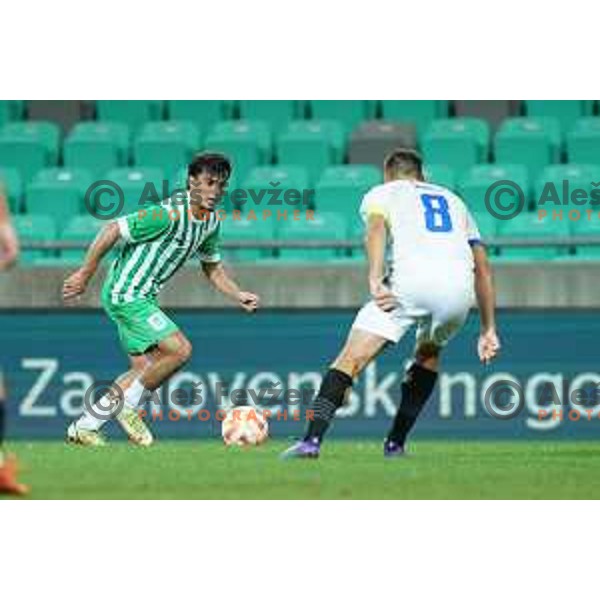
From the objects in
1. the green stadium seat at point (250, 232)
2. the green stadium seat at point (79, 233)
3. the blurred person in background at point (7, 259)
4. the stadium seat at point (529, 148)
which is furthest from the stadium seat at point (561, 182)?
the blurred person in background at point (7, 259)

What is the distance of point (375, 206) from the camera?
493 inches

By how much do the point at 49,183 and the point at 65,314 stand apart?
2.22 meters

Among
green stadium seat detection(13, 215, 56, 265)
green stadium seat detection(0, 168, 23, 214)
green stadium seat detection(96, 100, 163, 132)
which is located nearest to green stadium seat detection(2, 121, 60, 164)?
green stadium seat detection(0, 168, 23, 214)

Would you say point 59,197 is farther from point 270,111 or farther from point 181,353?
point 181,353

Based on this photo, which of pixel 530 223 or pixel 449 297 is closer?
pixel 449 297

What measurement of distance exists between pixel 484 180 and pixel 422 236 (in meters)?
5.88

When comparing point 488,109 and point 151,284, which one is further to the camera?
point 488,109

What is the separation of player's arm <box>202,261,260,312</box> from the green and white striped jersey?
0.17ft

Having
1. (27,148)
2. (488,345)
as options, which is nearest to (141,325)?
(488,345)

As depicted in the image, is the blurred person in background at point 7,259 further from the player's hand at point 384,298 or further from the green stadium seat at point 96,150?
the green stadium seat at point 96,150

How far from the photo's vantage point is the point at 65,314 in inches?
677

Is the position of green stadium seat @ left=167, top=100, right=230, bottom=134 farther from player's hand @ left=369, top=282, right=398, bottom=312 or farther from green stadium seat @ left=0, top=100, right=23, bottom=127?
player's hand @ left=369, top=282, right=398, bottom=312

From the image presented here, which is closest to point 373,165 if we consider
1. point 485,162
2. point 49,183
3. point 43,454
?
point 485,162

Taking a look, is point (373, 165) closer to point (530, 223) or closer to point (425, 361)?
point (530, 223)
